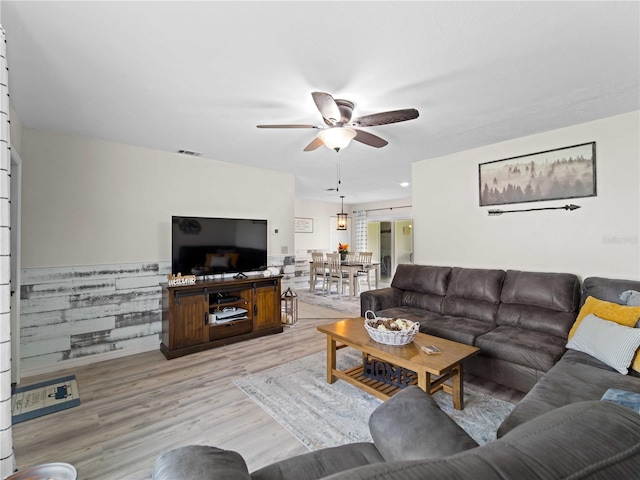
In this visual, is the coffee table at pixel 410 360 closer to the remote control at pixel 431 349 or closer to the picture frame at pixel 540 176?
the remote control at pixel 431 349

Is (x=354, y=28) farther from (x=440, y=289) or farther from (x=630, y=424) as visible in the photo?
(x=440, y=289)

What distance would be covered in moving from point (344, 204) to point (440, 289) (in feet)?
19.0

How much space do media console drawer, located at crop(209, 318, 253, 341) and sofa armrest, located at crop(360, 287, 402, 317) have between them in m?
1.49

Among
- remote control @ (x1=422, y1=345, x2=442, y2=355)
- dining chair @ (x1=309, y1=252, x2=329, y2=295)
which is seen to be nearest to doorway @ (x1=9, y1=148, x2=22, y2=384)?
remote control @ (x1=422, y1=345, x2=442, y2=355)

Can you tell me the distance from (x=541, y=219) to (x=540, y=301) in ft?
3.03

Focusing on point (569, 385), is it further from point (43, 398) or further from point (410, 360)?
point (43, 398)

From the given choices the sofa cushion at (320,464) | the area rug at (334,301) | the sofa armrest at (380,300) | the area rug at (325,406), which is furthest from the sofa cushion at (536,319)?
the area rug at (334,301)

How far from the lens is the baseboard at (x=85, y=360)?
2.89 metres

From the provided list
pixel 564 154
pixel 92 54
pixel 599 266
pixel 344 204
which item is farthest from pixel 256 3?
pixel 344 204

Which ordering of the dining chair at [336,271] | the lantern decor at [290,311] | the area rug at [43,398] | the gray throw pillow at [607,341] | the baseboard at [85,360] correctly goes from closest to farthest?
the gray throw pillow at [607,341], the area rug at [43,398], the baseboard at [85,360], the lantern decor at [290,311], the dining chair at [336,271]

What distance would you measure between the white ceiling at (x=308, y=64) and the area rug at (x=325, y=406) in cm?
240

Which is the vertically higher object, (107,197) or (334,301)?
(107,197)

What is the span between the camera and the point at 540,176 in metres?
3.17

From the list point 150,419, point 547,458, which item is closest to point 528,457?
point 547,458
